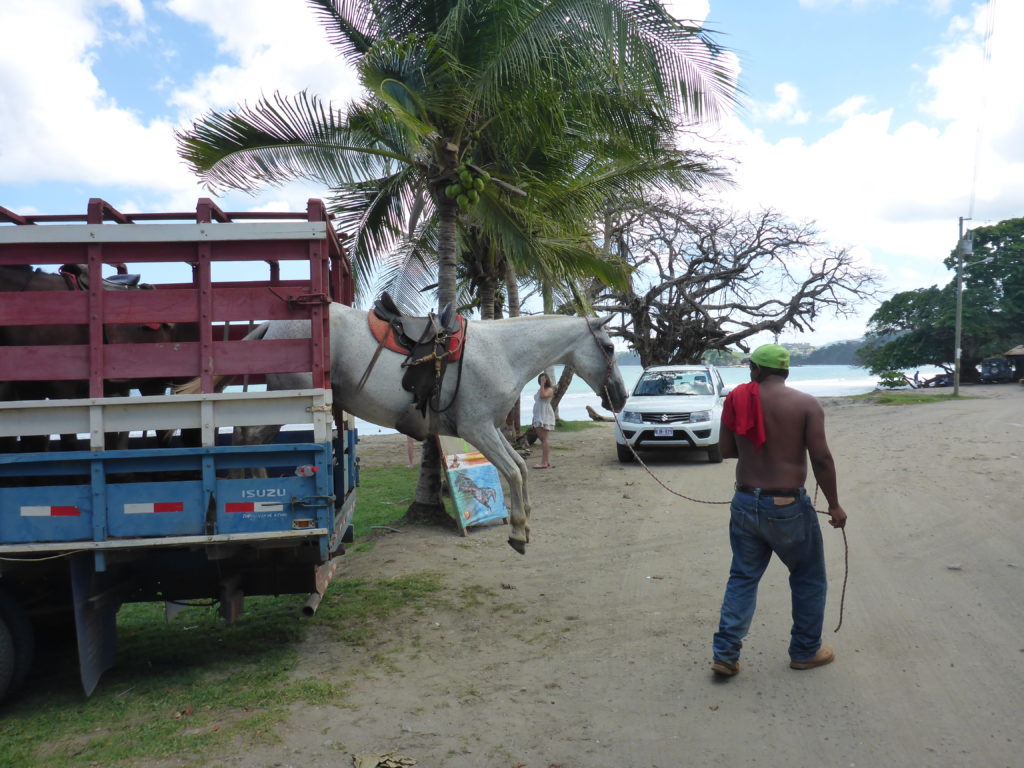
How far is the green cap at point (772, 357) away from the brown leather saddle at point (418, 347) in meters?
2.19

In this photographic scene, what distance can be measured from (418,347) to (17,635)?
300 centimetres

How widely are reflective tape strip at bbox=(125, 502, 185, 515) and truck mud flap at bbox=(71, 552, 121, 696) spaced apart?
40 centimetres

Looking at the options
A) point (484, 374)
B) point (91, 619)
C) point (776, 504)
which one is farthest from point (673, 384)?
point (91, 619)

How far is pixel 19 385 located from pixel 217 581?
169 cm

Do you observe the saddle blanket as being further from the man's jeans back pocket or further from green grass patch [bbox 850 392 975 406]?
green grass patch [bbox 850 392 975 406]

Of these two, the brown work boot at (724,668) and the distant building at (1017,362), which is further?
the distant building at (1017,362)

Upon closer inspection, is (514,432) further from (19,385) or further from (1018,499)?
(19,385)

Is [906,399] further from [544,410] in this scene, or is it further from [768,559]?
[768,559]

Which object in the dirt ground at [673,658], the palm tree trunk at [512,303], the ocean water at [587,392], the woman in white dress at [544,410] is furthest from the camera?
the ocean water at [587,392]

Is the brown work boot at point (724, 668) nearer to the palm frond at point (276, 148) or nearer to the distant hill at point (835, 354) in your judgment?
the palm frond at point (276, 148)

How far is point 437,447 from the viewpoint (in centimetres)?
925

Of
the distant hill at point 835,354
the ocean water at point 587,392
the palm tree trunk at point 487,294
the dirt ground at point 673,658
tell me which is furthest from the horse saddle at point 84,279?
the distant hill at point 835,354

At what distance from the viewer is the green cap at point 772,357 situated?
4469 millimetres

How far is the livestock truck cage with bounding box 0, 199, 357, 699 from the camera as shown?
14.1ft
